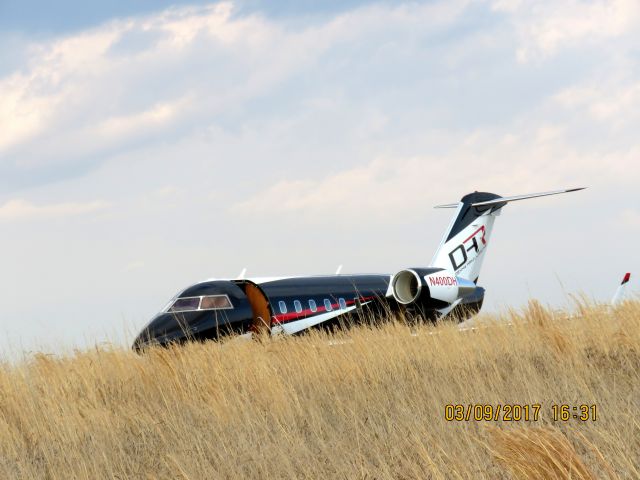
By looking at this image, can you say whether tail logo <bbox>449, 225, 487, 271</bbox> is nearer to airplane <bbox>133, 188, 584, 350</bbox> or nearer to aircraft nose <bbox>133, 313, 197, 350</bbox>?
airplane <bbox>133, 188, 584, 350</bbox>

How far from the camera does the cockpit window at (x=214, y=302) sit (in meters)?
17.4

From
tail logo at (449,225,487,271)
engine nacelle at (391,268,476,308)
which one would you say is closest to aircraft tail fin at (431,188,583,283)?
tail logo at (449,225,487,271)

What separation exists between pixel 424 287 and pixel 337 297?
2305 millimetres

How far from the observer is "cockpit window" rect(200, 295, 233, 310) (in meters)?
17.4

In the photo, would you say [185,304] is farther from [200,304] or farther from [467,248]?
[467,248]

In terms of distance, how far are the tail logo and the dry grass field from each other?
9.85 m

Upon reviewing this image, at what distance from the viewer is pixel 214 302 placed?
687 inches

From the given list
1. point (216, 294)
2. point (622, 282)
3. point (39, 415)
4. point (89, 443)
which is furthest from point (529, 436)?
point (622, 282)

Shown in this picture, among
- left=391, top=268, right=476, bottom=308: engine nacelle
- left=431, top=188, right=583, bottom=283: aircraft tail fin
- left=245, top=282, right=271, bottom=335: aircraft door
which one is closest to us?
left=245, top=282, right=271, bottom=335: aircraft door
